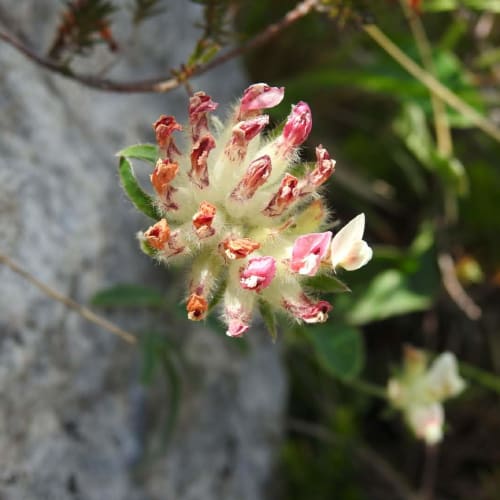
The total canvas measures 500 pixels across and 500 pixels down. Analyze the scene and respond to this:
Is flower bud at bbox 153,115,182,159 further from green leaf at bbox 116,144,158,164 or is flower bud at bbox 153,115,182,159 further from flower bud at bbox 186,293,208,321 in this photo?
flower bud at bbox 186,293,208,321

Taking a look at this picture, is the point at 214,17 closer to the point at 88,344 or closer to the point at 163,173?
the point at 163,173

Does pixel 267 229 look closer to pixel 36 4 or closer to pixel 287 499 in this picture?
pixel 36 4

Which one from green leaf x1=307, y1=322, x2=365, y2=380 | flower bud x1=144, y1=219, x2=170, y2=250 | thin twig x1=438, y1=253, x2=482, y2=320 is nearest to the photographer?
flower bud x1=144, y1=219, x2=170, y2=250

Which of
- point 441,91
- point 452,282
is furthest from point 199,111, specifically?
point 452,282

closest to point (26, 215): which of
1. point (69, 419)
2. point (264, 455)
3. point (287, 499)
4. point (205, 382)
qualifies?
point (69, 419)

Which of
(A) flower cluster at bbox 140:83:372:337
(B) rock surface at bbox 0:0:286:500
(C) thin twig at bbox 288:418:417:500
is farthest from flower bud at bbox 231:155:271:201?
(C) thin twig at bbox 288:418:417:500

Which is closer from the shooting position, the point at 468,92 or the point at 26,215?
the point at 26,215
